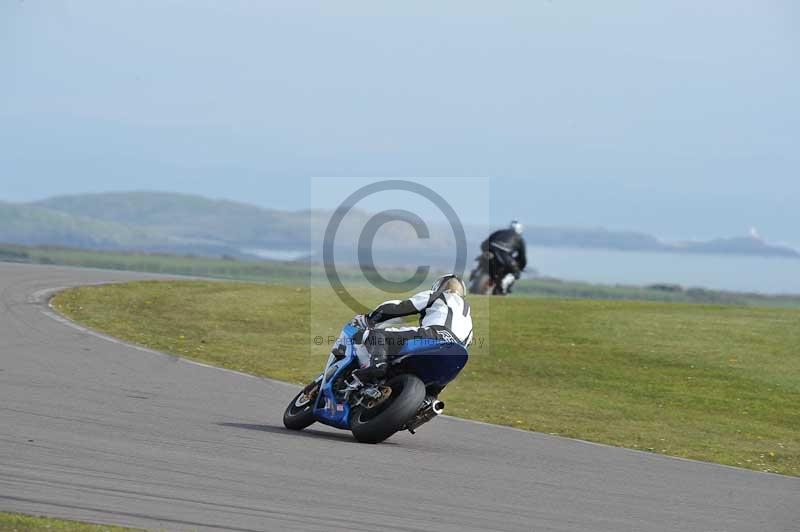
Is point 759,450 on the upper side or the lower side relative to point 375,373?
lower

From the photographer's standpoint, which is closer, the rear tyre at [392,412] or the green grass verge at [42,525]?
the green grass verge at [42,525]

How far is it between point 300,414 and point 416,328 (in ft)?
5.01

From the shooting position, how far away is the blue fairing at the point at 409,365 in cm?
1172

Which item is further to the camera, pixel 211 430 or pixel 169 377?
pixel 169 377

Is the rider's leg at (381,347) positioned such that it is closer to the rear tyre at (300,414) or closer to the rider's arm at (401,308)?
the rider's arm at (401,308)

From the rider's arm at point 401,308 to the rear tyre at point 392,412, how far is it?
2.04 ft

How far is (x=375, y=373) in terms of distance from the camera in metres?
11.9

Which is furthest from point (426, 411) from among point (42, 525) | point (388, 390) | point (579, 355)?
point (579, 355)

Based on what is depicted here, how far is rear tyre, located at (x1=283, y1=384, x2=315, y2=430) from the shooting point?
1241 cm

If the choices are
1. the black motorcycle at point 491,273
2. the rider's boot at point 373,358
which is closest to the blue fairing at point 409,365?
the rider's boot at point 373,358

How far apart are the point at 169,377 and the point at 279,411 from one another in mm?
2227

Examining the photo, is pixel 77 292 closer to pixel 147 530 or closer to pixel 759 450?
pixel 759 450

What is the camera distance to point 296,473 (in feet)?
31.8

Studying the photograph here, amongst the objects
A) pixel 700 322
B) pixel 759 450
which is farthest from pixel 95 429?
pixel 700 322
